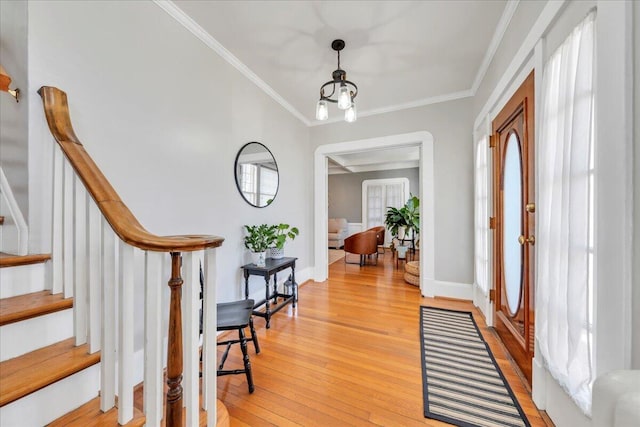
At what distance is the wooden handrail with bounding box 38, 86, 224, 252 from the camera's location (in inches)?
32.9

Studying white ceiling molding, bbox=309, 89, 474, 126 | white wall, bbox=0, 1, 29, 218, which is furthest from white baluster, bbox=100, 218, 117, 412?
white ceiling molding, bbox=309, 89, 474, 126

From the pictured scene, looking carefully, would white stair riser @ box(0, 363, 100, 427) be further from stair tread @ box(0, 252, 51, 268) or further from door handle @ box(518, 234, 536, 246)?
door handle @ box(518, 234, 536, 246)

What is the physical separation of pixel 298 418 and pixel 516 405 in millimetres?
1269

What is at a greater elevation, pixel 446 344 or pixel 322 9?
pixel 322 9

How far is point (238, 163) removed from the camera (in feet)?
8.03

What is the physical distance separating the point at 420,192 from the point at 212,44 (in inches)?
114

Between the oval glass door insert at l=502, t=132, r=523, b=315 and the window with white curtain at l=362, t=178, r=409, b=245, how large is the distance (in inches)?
205

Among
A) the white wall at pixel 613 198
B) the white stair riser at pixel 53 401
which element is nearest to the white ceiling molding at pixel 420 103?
the white wall at pixel 613 198

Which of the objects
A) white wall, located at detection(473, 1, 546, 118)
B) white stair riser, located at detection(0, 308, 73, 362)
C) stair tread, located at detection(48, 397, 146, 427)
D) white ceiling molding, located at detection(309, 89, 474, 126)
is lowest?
stair tread, located at detection(48, 397, 146, 427)

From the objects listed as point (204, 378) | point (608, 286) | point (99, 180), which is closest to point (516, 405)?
point (608, 286)

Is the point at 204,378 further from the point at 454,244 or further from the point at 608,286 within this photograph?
the point at 454,244

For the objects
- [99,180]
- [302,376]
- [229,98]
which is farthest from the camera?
[229,98]

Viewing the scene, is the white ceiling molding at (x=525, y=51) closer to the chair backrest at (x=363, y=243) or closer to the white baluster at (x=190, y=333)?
the white baluster at (x=190, y=333)

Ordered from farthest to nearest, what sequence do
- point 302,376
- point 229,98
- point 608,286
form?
point 229,98 < point 302,376 < point 608,286
